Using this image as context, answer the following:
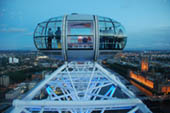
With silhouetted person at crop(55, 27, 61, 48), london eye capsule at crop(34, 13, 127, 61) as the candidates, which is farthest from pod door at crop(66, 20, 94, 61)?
silhouetted person at crop(55, 27, 61, 48)

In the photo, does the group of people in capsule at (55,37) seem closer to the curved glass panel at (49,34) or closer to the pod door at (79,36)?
the curved glass panel at (49,34)

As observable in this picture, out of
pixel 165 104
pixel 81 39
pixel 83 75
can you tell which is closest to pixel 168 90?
pixel 165 104

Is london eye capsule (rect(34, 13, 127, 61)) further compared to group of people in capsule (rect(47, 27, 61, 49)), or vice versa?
group of people in capsule (rect(47, 27, 61, 49))

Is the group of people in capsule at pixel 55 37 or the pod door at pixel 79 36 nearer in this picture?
the pod door at pixel 79 36

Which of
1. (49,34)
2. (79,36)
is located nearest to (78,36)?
(79,36)

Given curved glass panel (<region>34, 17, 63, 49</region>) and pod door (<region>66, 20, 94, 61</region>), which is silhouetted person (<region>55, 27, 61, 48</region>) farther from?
pod door (<region>66, 20, 94, 61</region>)

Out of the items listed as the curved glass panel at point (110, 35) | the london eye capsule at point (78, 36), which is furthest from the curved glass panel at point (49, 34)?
the curved glass panel at point (110, 35)

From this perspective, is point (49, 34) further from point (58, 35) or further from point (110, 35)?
point (110, 35)

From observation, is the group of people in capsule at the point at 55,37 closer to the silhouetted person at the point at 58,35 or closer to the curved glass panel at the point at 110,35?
A: the silhouetted person at the point at 58,35

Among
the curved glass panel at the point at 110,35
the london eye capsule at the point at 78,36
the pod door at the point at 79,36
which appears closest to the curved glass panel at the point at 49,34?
the london eye capsule at the point at 78,36
